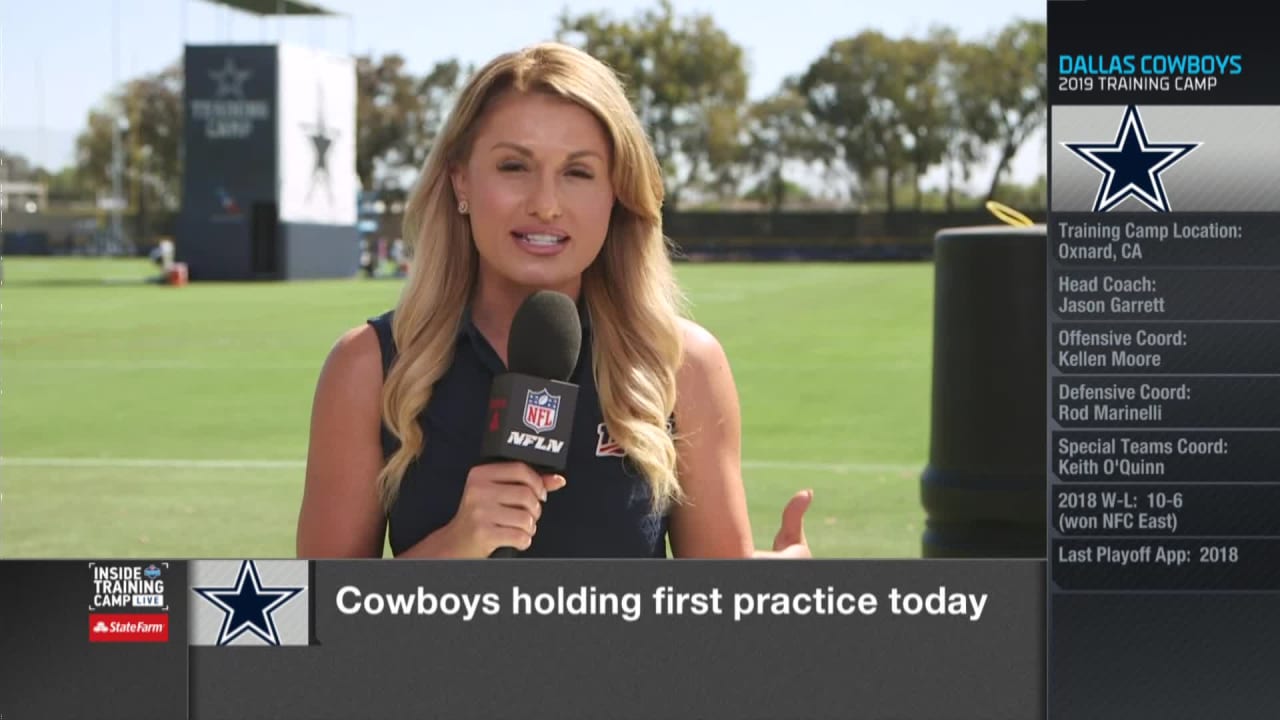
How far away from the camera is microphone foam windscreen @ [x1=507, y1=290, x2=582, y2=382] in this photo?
2.49 m

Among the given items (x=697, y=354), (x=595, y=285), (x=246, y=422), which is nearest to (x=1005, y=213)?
(x=697, y=354)

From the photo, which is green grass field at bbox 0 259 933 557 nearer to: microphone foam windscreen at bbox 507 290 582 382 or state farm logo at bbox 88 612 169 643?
state farm logo at bbox 88 612 169 643

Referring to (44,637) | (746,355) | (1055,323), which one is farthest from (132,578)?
(746,355)

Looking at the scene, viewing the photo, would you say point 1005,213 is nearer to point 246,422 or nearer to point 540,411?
point 540,411

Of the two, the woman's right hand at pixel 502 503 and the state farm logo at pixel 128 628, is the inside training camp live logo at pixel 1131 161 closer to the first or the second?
the woman's right hand at pixel 502 503

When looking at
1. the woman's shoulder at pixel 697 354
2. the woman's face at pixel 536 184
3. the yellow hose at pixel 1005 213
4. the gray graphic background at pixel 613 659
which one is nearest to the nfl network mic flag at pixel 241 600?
the gray graphic background at pixel 613 659

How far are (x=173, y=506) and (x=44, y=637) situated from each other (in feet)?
16.5

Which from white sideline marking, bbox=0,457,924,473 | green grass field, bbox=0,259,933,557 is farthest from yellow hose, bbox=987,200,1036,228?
white sideline marking, bbox=0,457,924,473

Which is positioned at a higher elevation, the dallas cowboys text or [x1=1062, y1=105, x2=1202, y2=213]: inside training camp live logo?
the dallas cowboys text

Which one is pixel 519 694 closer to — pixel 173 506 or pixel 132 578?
pixel 132 578

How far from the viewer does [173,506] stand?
7.54m

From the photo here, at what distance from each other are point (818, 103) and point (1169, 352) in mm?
6208

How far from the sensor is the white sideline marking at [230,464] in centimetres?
877

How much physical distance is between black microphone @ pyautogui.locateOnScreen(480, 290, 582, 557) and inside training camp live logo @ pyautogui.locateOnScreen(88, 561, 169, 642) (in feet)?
2.10
